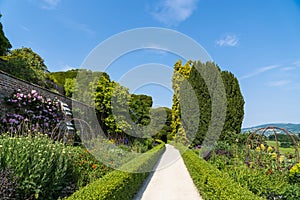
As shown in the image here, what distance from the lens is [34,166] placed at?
2852 millimetres

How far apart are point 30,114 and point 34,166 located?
348 cm

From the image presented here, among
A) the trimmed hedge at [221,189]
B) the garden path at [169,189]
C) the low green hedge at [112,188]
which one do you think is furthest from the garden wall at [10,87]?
the trimmed hedge at [221,189]

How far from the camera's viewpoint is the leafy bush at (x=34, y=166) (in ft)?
8.80

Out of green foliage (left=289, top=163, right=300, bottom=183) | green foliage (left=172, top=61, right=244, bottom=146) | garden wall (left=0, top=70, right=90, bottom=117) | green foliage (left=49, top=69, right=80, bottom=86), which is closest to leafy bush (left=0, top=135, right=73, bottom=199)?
garden wall (left=0, top=70, right=90, bottom=117)

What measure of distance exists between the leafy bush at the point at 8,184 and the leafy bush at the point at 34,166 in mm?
58

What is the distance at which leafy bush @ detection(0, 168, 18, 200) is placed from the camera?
2354 millimetres

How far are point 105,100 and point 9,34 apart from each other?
5969 millimetres

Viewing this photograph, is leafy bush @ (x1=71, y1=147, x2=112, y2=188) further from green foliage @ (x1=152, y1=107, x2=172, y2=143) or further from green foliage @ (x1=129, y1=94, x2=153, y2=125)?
green foliage @ (x1=152, y1=107, x2=172, y2=143)

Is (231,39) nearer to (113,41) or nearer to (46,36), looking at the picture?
(113,41)

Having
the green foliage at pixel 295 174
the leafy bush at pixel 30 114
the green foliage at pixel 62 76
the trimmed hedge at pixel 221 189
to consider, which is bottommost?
the trimmed hedge at pixel 221 189

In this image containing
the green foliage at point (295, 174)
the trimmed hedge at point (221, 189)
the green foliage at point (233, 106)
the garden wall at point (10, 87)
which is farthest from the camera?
the green foliage at point (233, 106)

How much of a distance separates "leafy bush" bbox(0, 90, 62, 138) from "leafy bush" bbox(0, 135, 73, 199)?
1760mm

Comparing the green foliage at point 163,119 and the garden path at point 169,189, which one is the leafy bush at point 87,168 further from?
the green foliage at point 163,119

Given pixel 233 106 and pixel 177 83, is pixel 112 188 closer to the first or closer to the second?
pixel 233 106
